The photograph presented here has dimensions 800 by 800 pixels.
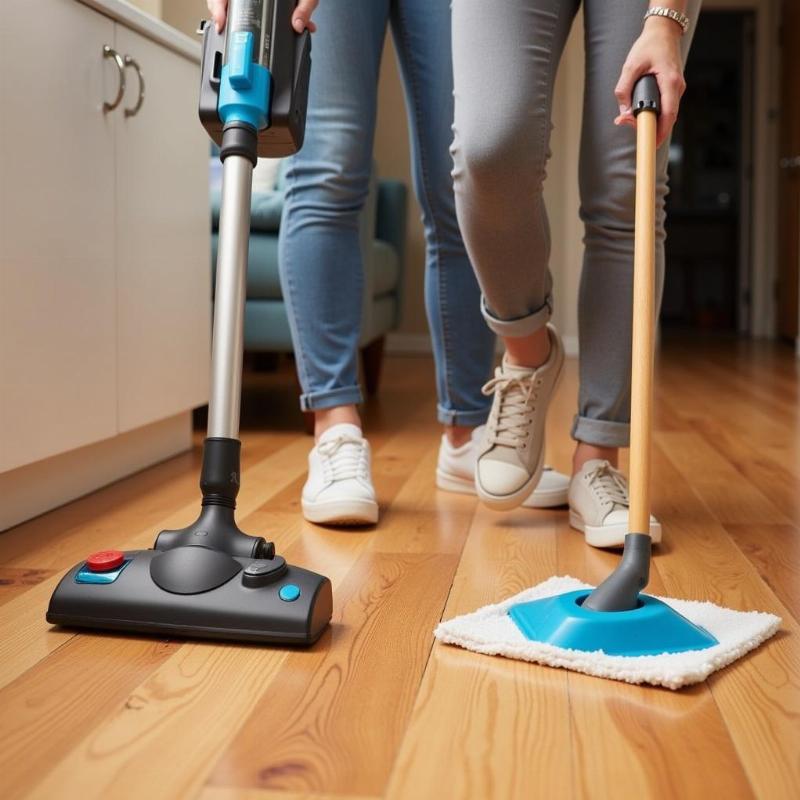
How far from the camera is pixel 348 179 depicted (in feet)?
4.86

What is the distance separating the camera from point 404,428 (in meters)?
2.49

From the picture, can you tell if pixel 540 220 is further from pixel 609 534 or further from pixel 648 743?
pixel 648 743

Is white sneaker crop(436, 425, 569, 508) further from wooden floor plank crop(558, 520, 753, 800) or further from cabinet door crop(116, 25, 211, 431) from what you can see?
wooden floor plank crop(558, 520, 753, 800)

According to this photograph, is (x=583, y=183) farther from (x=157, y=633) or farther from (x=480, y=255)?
(x=157, y=633)

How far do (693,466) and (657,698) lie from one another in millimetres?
1172

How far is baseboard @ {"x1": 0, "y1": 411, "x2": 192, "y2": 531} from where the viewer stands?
1405 millimetres

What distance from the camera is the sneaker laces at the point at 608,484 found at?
1.34m

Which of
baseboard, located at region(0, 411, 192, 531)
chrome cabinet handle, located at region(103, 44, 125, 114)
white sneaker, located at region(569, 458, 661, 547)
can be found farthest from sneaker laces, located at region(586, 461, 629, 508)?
chrome cabinet handle, located at region(103, 44, 125, 114)

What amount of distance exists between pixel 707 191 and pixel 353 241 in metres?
8.11

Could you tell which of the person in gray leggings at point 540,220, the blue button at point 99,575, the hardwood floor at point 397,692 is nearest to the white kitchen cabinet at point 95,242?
the hardwood floor at point 397,692

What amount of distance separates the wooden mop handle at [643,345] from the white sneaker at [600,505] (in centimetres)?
38

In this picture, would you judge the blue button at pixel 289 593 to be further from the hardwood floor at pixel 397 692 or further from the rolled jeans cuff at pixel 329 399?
the rolled jeans cuff at pixel 329 399

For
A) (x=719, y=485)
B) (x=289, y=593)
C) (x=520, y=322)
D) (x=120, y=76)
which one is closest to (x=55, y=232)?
(x=120, y=76)

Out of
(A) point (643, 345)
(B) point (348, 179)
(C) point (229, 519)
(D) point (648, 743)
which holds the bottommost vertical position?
(D) point (648, 743)
